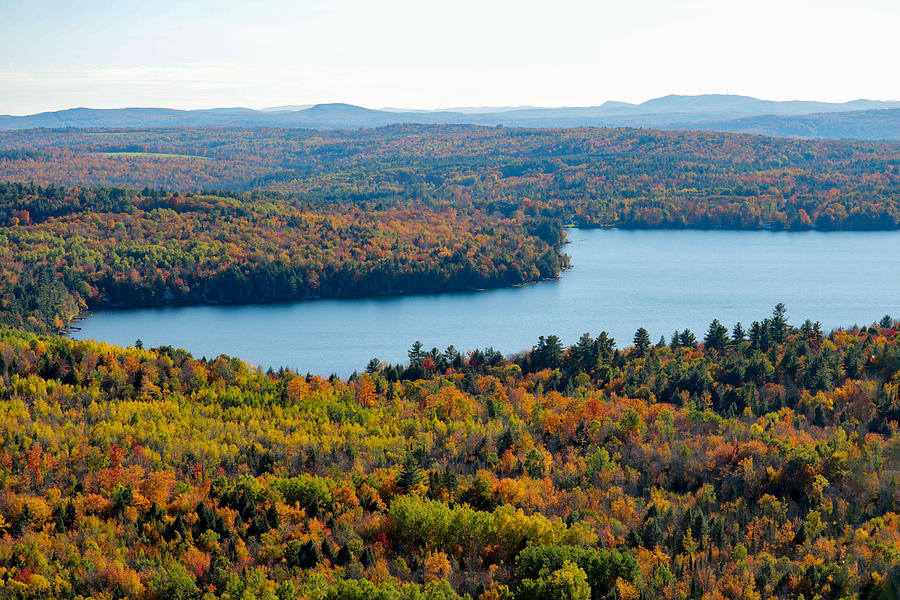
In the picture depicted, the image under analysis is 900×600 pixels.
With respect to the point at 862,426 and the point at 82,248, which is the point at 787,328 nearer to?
the point at 862,426

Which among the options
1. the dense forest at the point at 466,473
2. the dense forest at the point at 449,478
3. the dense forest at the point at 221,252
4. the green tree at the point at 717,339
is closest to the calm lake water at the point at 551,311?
the dense forest at the point at 221,252

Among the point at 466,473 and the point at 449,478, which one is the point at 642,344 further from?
the point at 449,478

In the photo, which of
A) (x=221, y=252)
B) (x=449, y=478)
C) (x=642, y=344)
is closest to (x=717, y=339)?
(x=642, y=344)

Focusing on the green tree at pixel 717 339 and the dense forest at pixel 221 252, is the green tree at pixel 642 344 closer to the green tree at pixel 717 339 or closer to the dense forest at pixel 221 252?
the green tree at pixel 717 339

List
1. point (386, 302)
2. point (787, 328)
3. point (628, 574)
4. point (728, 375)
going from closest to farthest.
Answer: point (628, 574), point (728, 375), point (787, 328), point (386, 302)

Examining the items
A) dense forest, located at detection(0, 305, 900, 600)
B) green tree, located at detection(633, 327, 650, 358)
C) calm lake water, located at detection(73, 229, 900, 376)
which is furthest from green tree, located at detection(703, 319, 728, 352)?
calm lake water, located at detection(73, 229, 900, 376)

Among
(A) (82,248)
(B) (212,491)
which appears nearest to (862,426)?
(B) (212,491)
